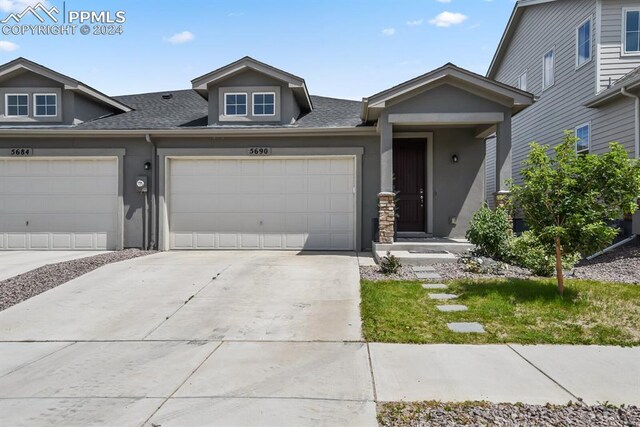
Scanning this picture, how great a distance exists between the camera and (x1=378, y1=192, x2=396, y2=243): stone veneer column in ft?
30.8

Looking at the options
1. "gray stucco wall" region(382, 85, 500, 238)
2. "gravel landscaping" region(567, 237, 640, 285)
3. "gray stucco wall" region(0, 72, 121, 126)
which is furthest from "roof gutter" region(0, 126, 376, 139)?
"gravel landscaping" region(567, 237, 640, 285)

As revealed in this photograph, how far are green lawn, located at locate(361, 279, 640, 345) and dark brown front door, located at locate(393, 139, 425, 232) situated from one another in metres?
4.33

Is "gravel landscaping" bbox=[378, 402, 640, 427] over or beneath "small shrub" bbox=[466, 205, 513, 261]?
beneath

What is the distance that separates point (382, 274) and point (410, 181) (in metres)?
4.11

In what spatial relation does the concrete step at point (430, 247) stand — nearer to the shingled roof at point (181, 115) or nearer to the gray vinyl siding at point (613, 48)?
the shingled roof at point (181, 115)

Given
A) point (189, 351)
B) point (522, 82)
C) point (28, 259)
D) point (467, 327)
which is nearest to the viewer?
point (189, 351)

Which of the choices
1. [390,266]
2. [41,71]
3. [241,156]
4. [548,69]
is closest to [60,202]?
[41,71]

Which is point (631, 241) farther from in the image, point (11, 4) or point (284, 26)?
point (11, 4)

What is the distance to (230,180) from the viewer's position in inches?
438

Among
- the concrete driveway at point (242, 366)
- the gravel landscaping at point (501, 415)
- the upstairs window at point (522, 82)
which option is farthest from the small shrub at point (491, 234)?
the upstairs window at point (522, 82)

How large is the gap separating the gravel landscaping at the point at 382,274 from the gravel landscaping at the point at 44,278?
17.4 feet

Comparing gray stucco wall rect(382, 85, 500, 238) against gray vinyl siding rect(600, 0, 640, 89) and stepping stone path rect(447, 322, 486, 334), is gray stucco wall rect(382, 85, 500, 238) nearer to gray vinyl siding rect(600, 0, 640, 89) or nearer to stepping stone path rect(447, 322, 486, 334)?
gray vinyl siding rect(600, 0, 640, 89)

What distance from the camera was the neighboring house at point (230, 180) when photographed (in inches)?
430

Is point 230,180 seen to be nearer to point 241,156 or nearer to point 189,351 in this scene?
point 241,156
